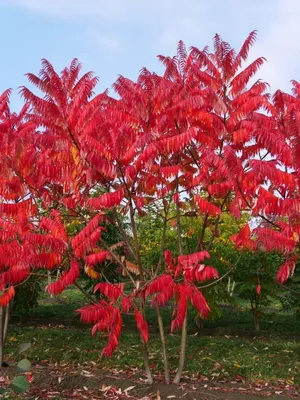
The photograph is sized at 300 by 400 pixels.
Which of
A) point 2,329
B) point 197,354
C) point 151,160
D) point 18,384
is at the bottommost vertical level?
point 197,354

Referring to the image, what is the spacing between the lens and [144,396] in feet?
21.4

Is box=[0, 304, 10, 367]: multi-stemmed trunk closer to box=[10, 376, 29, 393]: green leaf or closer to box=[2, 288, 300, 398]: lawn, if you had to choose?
box=[2, 288, 300, 398]: lawn

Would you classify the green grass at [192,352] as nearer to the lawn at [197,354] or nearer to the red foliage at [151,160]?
the lawn at [197,354]

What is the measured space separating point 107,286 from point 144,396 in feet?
6.30

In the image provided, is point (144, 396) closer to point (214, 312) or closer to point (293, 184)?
point (293, 184)

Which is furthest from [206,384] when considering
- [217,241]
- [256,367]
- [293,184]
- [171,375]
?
[217,241]

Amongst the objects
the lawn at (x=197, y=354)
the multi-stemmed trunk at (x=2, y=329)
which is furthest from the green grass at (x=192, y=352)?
the multi-stemmed trunk at (x=2, y=329)

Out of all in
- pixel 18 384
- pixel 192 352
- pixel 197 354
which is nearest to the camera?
pixel 18 384

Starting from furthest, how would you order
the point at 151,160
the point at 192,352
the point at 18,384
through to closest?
1. the point at 192,352
2. the point at 151,160
3. the point at 18,384

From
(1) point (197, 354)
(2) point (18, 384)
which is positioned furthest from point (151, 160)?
(1) point (197, 354)

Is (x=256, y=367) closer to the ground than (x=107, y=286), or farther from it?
closer to the ground

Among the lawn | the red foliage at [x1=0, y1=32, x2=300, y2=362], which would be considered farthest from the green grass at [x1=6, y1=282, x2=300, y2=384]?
the red foliage at [x1=0, y1=32, x2=300, y2=362]

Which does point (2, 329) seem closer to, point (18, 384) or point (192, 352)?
point (192, 352)

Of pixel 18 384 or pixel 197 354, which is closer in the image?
pixel 18 384
